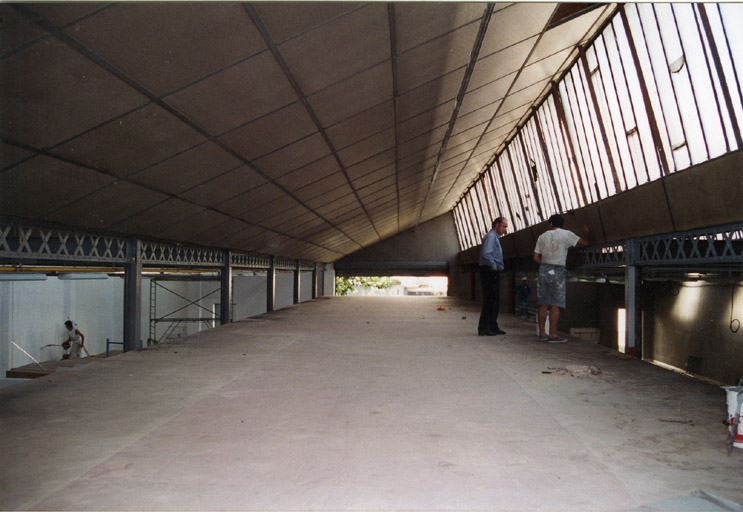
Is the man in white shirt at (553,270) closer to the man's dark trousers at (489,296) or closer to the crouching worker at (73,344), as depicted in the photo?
the man's dark trousers at (489,296)

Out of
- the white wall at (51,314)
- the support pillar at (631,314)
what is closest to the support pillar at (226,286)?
the support pillar at (631,314)

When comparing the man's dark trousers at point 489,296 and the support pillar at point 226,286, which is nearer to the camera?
the man's dark trousers at point 489,296

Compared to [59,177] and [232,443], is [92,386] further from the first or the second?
[232,443]

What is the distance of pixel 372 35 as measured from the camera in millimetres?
4422

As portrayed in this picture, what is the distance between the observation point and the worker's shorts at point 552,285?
22.7 feet

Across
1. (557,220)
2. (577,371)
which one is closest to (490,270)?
(557,220)

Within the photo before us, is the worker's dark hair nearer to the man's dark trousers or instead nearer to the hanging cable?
the man's dark trousers

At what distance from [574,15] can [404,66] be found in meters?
3.11

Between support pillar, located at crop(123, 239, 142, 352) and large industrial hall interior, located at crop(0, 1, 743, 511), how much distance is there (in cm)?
3

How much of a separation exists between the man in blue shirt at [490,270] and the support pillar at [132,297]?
181 inches

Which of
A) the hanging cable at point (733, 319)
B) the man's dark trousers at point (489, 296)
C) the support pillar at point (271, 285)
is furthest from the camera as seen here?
the support pillar at point (271, 285)

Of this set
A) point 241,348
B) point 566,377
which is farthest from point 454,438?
point 241,348

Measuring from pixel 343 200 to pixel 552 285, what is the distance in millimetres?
5811

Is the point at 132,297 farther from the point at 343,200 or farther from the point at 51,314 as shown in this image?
the point at 51,314
